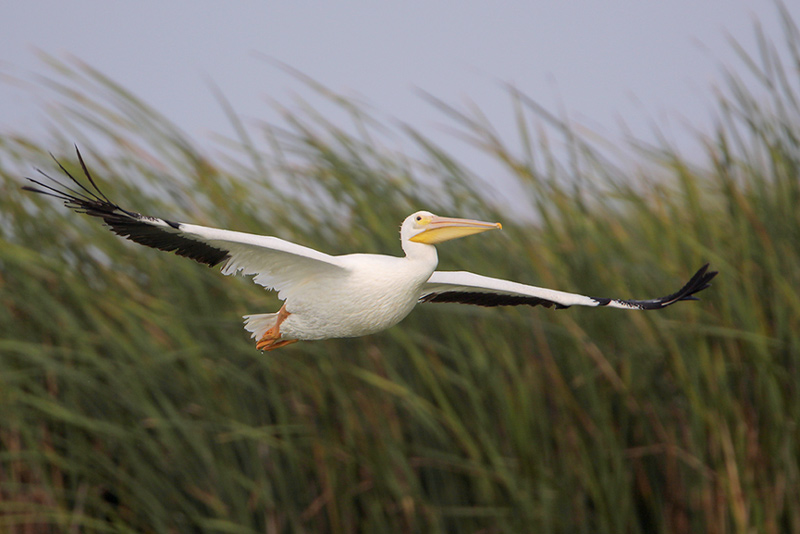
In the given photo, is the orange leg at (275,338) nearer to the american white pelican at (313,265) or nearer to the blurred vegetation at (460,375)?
the american white pelican at (313,265)

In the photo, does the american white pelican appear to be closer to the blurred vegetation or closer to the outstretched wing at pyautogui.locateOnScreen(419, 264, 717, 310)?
the outstretched wing at pyautogui.locateOnScreen(419, 264, 717, 310)

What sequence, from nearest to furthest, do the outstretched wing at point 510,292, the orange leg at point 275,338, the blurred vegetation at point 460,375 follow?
the orange leg at point 275,338
the outstretched wing at point 510,292
the blurred vegetation at point 460,375

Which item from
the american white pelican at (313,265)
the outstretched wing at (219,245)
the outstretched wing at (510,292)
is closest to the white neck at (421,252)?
the american white pelican at (313,265)

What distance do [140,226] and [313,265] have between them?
34 centimetres

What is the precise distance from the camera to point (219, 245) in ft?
4.74

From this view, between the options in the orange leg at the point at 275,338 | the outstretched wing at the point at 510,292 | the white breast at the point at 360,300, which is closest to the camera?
the white breast at the point at 360,300

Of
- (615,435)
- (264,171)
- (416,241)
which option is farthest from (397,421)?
(416,241)

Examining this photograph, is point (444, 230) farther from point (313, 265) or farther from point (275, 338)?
point (275, 338)

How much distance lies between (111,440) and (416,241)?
3056mm

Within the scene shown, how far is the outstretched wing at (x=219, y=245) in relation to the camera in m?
1.32

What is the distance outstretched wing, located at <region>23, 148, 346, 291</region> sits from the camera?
1.32 meters

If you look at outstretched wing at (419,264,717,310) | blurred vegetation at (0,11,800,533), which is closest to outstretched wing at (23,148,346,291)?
outstretched wing at (419,264,717,310)

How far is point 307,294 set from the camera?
55.4 inches

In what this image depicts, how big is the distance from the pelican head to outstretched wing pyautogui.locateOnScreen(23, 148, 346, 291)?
131 mm
